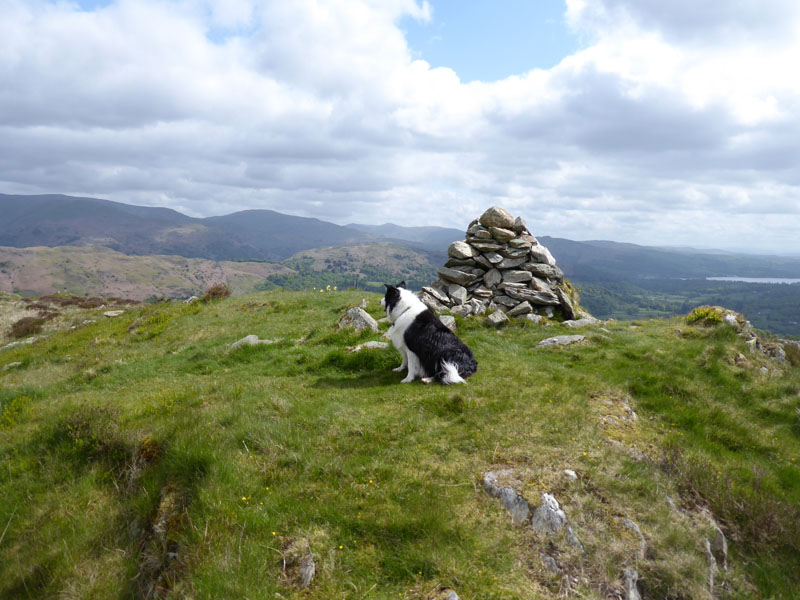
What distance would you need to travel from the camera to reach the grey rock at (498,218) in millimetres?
22844

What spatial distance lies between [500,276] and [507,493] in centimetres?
1753

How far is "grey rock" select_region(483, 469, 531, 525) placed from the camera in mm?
5600

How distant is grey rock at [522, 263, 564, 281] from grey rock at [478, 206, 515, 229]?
8.91 feet

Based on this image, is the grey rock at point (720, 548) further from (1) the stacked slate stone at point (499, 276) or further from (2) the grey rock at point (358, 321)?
(1) the stacked slate stone at point (499, 276)

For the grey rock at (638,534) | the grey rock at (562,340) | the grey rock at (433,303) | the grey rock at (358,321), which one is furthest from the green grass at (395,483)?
the grey rock at (433,303)

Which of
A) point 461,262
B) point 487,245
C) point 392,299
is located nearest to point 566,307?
point 487,245

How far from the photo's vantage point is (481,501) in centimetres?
583

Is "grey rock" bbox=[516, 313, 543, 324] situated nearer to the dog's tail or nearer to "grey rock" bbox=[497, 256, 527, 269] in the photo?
"grey rock" bbox=[497, 256, 527, 269]

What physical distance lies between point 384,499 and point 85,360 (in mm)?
19510

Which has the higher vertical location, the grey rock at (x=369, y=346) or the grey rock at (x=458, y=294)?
the grey rock at (x=458, y=294)

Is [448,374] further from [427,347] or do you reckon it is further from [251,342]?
[251,342]

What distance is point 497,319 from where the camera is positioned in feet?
63.1

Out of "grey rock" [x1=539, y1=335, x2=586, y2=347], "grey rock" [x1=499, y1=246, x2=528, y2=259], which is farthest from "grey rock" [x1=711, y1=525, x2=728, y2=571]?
"grey rock" [x1=499, y1=246, x2=528, y2=259]

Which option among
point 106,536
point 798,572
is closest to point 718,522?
point 798,572
